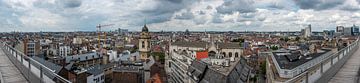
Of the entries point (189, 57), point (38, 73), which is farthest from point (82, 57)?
point (38, 73)

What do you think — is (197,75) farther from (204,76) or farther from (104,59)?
(104,59)

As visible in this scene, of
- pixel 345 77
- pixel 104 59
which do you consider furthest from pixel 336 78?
pixel 104 59

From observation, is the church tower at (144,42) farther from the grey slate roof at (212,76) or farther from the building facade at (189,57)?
the grey slate roof at (212,76)

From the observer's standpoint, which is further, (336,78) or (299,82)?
(336,78)

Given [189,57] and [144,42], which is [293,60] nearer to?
[189,57]

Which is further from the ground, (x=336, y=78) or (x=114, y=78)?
(x=336, y=78)

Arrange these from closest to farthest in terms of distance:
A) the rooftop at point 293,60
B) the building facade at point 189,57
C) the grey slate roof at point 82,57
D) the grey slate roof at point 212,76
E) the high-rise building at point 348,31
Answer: the grey slate roof at point 212,76, the rooftop at point 293,60, the building facade at point 189,57, the grey slate roof at point 82,57, the high-rise building at point 348,31

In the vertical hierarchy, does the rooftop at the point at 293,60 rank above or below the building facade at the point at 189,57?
above

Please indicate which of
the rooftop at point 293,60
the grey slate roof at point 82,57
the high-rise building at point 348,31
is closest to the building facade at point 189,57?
the rooftop at point 293,60

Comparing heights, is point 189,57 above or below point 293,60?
below

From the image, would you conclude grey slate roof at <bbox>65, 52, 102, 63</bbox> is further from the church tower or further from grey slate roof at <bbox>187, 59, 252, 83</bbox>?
grey slate roof at <bbox>187, 59, 252, 83</bbox>

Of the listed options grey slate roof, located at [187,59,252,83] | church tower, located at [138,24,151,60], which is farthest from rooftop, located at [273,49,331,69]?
church tower, located at [138,24,151,60]
